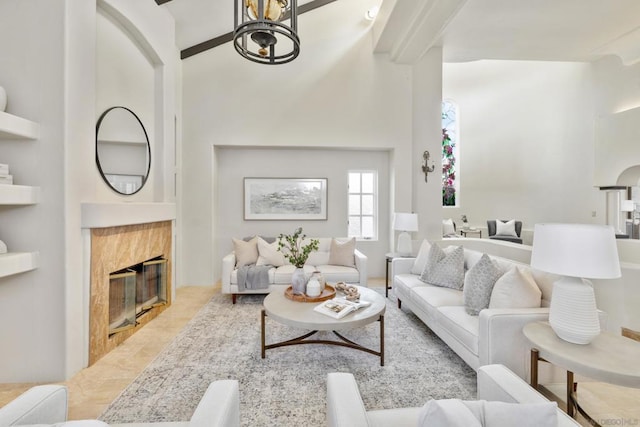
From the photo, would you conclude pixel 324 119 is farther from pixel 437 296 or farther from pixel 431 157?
pixel 437 296

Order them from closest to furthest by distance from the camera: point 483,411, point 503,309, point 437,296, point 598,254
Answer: point 483,411 → point 598,254 → point 503,309 → point 437,296

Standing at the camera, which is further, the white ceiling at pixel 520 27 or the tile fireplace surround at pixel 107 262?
the white ceiling at pixel 520 27

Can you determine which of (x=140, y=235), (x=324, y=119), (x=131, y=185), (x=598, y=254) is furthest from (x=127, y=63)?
(x=598, y=254)

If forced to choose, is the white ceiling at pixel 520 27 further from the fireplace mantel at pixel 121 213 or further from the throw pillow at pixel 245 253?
the throw pillow at pixel 245 253

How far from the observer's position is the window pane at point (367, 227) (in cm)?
526

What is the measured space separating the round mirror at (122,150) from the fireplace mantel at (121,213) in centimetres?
25

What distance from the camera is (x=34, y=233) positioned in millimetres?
2260

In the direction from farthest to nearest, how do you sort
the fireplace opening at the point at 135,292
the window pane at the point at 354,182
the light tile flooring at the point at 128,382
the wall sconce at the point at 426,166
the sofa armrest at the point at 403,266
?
the window pane at the point at 354,182
the wall sconce at the point at 426,166
the sofa armrest at the point at 403,266
the fireplace opening at the point at 135,292
the light tile flooring at the point at 128,382

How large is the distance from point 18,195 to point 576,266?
356cm

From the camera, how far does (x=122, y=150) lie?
3088 millimetres

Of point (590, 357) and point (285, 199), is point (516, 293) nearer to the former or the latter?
point (590, 357)

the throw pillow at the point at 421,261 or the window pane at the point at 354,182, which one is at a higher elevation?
the window pane at the point at 354,182

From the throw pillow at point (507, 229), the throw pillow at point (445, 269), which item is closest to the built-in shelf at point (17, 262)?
the throw pillow at point (445, 269)

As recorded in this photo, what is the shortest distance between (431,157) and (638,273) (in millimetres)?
2863
